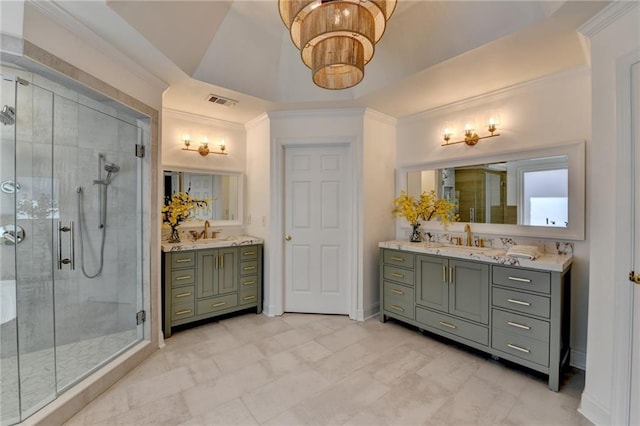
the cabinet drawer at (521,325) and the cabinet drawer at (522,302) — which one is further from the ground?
the cabinet drawer at (522,302)

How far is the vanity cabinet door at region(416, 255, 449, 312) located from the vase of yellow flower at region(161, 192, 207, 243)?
2692 mm

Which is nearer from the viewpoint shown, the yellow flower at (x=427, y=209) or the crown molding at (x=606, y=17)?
the crown molding at (x=606, y=17)

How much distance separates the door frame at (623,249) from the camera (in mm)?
1579

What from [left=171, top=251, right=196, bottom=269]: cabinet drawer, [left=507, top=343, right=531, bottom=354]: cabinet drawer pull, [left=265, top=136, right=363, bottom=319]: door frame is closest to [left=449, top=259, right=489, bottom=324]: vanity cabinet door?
[left=507, top=343, right=531, bottom=354]: cabinet drawer pull

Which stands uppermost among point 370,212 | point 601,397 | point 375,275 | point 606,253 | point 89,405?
point 370,212

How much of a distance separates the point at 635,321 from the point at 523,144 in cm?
172

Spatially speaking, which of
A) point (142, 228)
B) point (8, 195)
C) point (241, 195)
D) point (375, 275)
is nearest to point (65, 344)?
point (142, 228)

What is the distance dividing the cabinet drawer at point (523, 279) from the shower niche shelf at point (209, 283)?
2.61 metres

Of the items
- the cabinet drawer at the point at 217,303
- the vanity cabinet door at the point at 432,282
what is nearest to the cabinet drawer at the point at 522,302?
the vanity cabinet door at the point at 432,282

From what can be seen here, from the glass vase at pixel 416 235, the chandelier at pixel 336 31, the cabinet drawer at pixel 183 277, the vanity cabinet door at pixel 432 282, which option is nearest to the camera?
the chandelier at pixel 336 31

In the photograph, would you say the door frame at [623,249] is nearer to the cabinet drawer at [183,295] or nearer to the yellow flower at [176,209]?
the cabinet drawer at [183,295]

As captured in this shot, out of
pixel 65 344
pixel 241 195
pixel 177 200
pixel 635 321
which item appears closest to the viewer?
pixel 635 321

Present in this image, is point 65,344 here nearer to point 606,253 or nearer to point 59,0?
point 59,0

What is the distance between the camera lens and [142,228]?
2.62 metres
